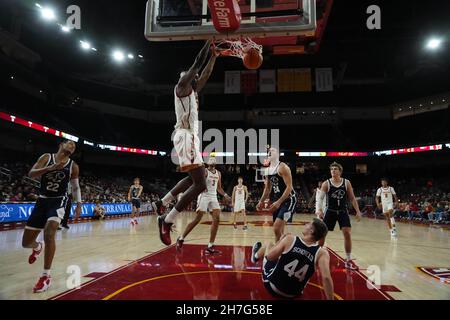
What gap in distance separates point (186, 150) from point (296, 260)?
6.06 ft

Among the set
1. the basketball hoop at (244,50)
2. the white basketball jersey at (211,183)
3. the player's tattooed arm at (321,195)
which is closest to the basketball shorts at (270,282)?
the player's tattooed arm at (321,195)

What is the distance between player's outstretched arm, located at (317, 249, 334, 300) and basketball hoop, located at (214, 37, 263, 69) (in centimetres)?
294

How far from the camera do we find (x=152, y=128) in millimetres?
34812

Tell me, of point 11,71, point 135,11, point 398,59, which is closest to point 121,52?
point 11,71

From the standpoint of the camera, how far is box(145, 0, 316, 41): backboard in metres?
5.03

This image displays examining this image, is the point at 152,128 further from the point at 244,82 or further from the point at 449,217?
the point at 449,217

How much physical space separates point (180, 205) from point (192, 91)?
1517mm

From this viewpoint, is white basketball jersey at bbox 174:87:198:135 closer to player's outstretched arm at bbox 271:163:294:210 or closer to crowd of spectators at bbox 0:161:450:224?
player's outstretched arm at bbox 271:163:294:210

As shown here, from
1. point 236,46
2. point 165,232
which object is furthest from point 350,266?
point 236,46

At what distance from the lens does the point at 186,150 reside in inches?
159

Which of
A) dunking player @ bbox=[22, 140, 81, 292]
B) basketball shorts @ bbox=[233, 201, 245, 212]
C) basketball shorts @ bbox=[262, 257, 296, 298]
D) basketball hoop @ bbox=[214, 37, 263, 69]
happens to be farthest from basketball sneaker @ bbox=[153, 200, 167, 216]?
basketball shorts @ bbox=[233, 201, 245, 212]

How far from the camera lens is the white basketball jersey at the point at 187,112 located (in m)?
4.10

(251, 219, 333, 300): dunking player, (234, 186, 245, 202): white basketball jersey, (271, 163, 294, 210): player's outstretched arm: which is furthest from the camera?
(234, 186, 245, 202): white basketball jersey

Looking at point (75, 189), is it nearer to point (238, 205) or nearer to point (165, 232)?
point (165, 232)
